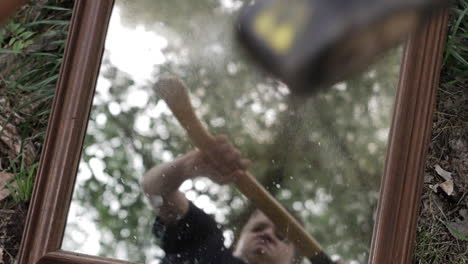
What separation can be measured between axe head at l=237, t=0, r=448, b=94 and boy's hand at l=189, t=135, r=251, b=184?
82 centimetres

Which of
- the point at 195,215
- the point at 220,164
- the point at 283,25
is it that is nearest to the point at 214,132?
the point at 220,164

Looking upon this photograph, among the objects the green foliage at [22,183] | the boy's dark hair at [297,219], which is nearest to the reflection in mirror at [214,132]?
the boy's dark hair at [297,219]

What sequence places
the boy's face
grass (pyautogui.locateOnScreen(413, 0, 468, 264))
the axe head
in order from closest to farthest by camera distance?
the axe head → the boy's face → grass (pyautogui.locateOnScreen(413, 0, 468, 264))

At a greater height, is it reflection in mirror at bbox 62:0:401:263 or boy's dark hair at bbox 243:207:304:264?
reflection in mirror at bbox 62:0:401:263

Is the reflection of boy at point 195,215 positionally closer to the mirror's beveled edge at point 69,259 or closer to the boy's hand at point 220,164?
the boy's hand at point 220,164

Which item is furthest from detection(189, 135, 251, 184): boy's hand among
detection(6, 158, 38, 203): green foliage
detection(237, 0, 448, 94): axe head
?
detection(237, 0, 448, 94): axe head

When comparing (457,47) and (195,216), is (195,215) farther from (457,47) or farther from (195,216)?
(457,47)

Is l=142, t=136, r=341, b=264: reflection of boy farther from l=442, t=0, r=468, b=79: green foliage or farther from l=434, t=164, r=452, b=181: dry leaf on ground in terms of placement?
l=442, t=0, r=468, b=79: green foliage

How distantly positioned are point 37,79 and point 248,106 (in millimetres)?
596

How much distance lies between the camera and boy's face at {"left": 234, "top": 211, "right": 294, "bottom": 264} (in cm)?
117

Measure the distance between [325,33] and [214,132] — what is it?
87cm

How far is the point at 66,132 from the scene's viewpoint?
4.04 feet

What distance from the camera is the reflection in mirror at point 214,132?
3.91 ft

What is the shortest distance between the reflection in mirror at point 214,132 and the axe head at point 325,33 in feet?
2.52
